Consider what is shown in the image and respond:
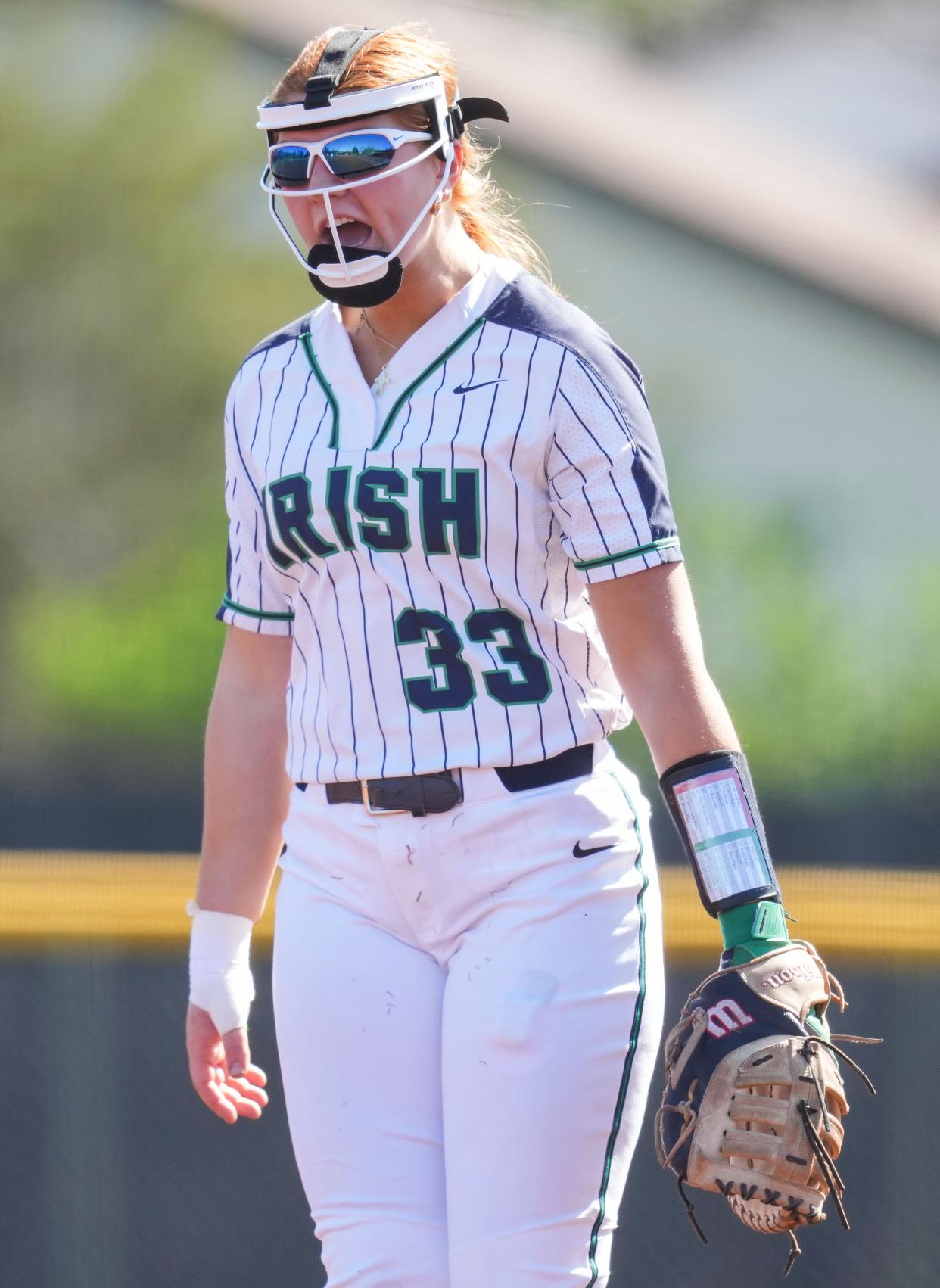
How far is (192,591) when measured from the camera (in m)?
3.45

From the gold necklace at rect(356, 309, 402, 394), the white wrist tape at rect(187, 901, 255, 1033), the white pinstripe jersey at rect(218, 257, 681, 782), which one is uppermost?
the gold necklace at rect(356, 309, 402, 394)

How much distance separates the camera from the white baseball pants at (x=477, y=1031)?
150cm

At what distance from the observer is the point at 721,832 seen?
4.99ft

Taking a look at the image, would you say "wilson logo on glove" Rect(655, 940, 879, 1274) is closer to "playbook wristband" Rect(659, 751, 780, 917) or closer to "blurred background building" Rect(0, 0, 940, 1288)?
"playbook wristband" Rect(659, 751, 780, 917)

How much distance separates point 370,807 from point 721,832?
37 centimetres

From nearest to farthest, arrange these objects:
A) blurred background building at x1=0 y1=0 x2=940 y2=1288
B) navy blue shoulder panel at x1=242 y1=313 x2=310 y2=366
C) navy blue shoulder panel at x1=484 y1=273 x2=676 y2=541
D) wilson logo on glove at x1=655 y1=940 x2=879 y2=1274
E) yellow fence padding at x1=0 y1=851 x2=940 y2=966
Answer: wilson logo on glove at x1=655 y1=940 x2=879 y2=1274 → navy blue shoulder panel at x1=484 y1=273 x2=676 y2=541 → navy blue shoulder panel at x1=242 y1=313 x2=310 y2=366 → yellow fence padding at x1=0 y1=851 x2=940 y2=966 → blurred background building at x1=0 y1=0 x2=940 y2=1288

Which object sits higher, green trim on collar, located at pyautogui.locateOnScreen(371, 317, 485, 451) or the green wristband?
green trim on collar, located at pyautogui.locateOnScreen(371, 317, 485, 451)

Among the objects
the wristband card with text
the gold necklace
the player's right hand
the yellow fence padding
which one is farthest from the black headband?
the yellow fence padding

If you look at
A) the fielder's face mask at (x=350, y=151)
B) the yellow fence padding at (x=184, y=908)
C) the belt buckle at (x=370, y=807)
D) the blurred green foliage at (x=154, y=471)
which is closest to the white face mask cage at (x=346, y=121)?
the fielder's face mask at (x=350, y=151)

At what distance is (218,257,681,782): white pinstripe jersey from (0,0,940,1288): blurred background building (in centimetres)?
142

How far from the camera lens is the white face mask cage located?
5.24ft

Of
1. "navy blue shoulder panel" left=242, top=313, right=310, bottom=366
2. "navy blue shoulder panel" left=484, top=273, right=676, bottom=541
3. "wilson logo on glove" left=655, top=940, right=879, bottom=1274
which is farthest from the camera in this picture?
"navy blue shoulder panel" left=242, top=313, right=310, bottom=366

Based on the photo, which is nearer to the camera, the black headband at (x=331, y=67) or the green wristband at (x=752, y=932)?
the green wristband at (x=752, y=932)

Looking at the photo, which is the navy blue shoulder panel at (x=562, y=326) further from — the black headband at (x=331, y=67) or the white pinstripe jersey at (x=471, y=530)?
the black headband at (x=331, y=67)
